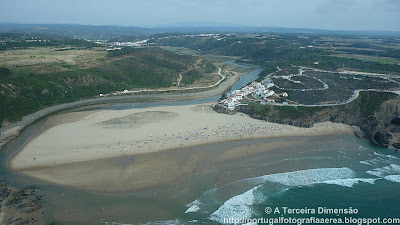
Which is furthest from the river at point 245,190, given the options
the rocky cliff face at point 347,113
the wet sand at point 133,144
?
the rocky cliff face at point 347,113

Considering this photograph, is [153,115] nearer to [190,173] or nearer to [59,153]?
[59,153]

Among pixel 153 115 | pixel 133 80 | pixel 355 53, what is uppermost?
pixel 355 53

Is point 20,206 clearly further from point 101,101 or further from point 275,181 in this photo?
point 101,101

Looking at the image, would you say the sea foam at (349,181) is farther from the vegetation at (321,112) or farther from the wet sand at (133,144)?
the vegetation at (321,112)

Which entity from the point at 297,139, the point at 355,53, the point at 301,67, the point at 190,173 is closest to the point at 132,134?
the point at 190,173

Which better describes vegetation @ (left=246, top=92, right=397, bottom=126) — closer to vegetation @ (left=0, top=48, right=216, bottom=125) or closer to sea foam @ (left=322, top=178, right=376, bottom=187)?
sea foam @ (left=322, top=178, right=376, bottom=187)

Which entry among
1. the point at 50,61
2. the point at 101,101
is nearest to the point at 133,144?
the point at 101,101
